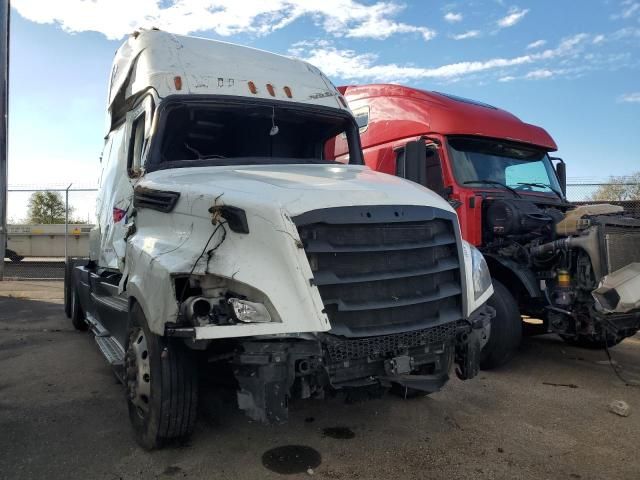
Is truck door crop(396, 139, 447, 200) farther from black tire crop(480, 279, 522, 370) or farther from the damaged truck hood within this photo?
the damaged truck hood

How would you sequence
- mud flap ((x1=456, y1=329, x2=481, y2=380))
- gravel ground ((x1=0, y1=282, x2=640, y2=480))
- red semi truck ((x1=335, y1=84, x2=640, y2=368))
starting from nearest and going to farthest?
gravel ground ((x1=0, y1=282, x2=640, y2=480)) → mud flap ((x1=456, y1=329, x2=481, y2=380)) → red semi truck ((x1=335, y1=84, x2=640, y2=368))

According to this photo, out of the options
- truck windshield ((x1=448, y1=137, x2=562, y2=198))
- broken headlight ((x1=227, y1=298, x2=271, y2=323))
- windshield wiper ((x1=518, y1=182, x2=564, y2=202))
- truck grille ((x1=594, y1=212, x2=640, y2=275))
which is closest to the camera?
broken headlight ((x1=227, y1=298, x2=271, y2=323))

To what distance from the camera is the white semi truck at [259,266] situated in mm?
2885

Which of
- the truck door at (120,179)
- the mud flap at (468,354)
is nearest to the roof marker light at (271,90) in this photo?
the truck door at (120,179)

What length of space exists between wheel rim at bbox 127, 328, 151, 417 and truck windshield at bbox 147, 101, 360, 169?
143cm

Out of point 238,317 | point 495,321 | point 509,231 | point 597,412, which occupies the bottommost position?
point 597,412

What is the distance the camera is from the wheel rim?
11.3 feet

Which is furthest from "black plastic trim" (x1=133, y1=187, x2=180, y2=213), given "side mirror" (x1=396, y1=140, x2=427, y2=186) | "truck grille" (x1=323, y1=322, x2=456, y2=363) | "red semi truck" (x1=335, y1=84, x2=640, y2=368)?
"side mirror" (x1=396, y1=140, x2=427, y2=186)

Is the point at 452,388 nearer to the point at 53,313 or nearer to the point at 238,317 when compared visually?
the point at 238,317

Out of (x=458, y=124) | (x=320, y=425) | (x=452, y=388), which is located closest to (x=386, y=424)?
(x=320, y=425)

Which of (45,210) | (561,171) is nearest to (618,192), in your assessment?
(561,171)

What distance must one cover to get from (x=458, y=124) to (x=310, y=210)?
3.89 meters

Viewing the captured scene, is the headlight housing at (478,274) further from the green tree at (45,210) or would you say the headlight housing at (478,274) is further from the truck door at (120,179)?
the green tree at (45,210)

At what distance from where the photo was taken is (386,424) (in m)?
4.12
